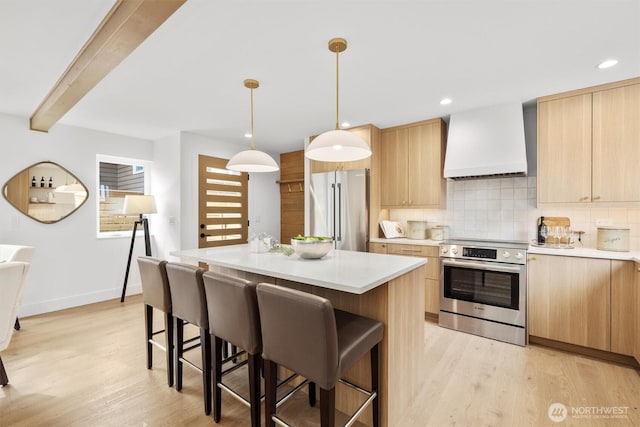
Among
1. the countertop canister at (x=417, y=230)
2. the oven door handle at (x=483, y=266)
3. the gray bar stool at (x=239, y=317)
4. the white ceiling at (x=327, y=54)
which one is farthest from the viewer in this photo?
the countertop canister at (x=417, y=230)

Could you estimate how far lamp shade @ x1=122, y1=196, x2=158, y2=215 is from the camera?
3.88 metres

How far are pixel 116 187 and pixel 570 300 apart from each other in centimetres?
563

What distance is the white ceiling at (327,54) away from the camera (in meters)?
1.66

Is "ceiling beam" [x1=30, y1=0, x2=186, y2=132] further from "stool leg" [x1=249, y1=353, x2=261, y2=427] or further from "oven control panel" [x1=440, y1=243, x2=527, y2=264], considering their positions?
"oven control panel" [x1=440, y1=243, x2=527, y2=264]

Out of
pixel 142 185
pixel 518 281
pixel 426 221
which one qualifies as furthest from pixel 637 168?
pixel 142 185

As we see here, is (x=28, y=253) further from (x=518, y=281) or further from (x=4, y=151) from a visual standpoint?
(x=518, y=281)

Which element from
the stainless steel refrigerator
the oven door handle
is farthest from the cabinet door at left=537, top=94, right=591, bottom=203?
the stainless steel refrigerator

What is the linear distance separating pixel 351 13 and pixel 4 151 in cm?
414

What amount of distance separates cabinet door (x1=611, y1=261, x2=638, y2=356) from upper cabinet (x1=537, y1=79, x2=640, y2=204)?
0.65m

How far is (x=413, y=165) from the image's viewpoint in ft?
12.0

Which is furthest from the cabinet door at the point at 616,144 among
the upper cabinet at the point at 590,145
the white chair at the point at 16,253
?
the white chair at the point at 16,253

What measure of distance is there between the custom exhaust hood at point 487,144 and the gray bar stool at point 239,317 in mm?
2740

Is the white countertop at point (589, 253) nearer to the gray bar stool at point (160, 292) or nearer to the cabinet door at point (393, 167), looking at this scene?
the cabinet door at point (393, 167)

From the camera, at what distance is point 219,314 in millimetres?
1651
